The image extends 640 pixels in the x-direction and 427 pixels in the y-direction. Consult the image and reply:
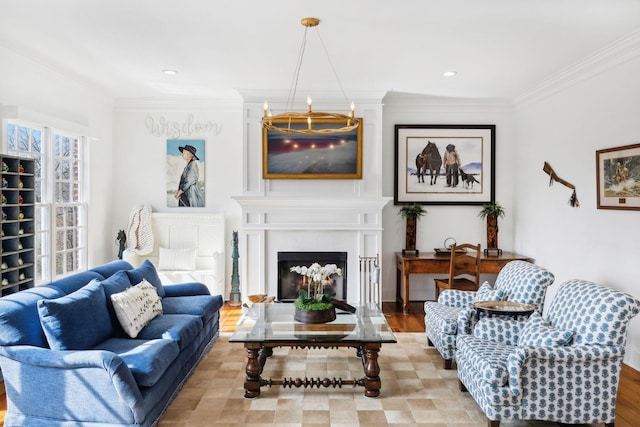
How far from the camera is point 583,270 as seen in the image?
4594 millimetres

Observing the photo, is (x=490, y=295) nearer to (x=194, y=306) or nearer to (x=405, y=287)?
(x=405, y=287)

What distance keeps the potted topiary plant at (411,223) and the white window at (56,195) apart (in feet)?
13.0

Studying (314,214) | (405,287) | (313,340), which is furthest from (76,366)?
(405,287)

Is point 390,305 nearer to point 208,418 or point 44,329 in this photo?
point 208,418

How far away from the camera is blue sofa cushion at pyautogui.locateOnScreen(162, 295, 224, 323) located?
157 inches

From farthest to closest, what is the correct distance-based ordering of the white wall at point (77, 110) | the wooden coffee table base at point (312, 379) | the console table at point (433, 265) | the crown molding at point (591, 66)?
the console table at point (433, 265) → the white wall at point (77, 110) → the crown molding at point (591, 66) → the wooden coffee table base at point (312, 379)

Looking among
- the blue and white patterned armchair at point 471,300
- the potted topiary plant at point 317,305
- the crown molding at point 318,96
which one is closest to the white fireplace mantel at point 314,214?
the crown molding at point 318,96

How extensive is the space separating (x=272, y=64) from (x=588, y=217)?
11.1 feet

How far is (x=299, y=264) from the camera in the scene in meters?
5.90

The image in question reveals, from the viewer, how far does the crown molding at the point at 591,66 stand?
3.82 m

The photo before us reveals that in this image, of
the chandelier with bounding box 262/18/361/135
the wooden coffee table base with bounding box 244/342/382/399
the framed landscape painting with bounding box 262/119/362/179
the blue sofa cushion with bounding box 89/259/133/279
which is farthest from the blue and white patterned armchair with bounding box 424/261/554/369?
the blue sofa cushion with bounding box 89/259/133/279

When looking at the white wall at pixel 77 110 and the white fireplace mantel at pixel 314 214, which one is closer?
the white wall at pixel 77 110

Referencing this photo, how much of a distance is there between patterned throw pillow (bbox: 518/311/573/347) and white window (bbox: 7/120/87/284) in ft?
14.6

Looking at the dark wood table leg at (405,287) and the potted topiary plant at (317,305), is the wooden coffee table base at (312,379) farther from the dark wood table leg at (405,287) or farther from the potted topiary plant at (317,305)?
the dark wood table leg at (405,287)
